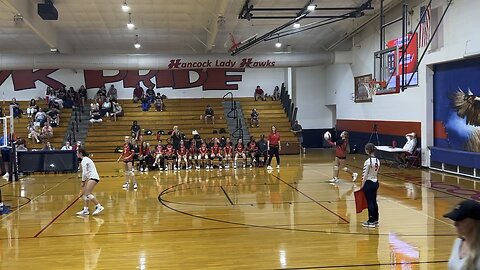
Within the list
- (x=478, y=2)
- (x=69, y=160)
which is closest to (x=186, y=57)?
(x=69, y=160)

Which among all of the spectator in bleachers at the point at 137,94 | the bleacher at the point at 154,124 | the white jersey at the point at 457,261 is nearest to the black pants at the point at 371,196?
the white jersey at the point at 457,261

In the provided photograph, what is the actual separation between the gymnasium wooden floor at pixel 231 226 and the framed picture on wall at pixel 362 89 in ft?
27.1

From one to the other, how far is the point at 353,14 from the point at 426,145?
5.87 metres

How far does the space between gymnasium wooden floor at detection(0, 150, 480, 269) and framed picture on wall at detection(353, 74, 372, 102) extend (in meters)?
8.25

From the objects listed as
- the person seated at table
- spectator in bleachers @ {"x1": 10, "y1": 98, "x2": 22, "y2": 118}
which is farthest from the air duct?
the person seated at table

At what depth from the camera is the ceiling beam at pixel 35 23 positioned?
16905 mm

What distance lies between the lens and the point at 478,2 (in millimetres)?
14711

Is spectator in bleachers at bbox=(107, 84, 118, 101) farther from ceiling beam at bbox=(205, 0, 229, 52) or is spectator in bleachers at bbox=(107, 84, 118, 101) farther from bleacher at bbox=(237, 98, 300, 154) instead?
ceiling beam at bbox=(205, 0, 229, 52)

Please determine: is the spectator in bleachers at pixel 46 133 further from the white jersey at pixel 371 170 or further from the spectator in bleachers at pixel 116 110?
Answer: the white jersey at pixel 371 170

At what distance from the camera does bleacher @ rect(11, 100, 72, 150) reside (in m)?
24.9

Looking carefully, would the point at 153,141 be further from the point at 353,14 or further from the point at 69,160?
the point at 353,14

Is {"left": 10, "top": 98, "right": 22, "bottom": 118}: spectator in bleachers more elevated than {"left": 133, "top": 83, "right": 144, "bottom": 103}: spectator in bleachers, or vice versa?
{"left": 133, "top": 83, "right": 144, "bottom": 103}: spectator in bleachers

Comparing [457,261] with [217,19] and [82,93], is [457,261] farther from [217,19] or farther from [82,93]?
[82,93]

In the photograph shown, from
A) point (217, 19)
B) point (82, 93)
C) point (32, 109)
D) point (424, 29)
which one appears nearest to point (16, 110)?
point (32, 109)
